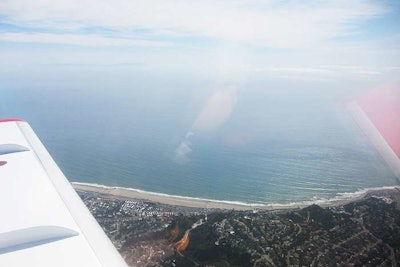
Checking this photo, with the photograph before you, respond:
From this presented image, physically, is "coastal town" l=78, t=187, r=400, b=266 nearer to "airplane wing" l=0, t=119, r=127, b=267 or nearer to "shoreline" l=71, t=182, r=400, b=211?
"shoreline" l=71, t=182, r=400, b=211

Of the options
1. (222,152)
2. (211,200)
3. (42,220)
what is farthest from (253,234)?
(222,152)

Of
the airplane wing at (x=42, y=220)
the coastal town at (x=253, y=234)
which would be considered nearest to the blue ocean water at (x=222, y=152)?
the coastal town at (x=253, y=234)

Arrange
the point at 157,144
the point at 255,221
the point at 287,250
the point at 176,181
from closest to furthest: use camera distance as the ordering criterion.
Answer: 1. the point at 287,250
2. the point at 255,221
3. the point at 176,181
4. the point at 157,144

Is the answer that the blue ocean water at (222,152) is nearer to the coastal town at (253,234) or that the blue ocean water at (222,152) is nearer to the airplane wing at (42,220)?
the coastal town at (253,234)

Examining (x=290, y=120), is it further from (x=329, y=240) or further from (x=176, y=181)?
(x=329, y=240)

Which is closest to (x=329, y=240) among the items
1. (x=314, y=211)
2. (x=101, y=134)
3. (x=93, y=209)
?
(x=314, y=211)

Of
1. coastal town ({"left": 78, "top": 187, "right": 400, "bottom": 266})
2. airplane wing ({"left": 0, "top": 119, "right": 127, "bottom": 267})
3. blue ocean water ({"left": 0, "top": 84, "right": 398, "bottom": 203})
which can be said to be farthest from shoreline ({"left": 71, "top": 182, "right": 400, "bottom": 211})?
airplane wing ({"left": 0, "top": 119, "right": 127, "bottom": 267})
